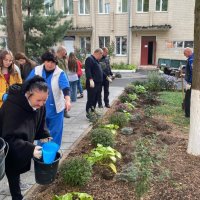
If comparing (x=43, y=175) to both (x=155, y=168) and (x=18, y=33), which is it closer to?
(x=155, y=168)

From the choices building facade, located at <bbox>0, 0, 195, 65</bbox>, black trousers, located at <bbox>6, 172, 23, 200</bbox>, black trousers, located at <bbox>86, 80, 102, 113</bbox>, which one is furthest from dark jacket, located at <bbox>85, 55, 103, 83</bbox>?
building facade, located at <bbox>0, 0, 195, 65</bbox>

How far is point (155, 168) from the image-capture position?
4.17m

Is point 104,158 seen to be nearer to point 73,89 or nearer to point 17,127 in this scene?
point 17,127

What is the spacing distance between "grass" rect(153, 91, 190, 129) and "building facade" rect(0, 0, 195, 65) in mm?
15930

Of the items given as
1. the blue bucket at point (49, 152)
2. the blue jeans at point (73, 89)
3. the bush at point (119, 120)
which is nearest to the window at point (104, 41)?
the blue jeans at point (73, 89)

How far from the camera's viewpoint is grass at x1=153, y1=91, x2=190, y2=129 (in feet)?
24.2

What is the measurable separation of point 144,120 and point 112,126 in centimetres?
138

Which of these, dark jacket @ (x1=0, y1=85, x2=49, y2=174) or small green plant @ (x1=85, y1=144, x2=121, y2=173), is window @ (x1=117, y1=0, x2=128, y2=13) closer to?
small green plant @ (x1=85, y1=144, x2=121, y2=173)

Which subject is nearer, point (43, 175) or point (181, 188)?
point (43, 175)

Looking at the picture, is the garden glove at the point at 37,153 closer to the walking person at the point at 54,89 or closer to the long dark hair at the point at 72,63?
the walking person at the point at 54,89

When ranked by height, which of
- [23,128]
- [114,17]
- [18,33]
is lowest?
[23,128]

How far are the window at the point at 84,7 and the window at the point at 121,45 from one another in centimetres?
399

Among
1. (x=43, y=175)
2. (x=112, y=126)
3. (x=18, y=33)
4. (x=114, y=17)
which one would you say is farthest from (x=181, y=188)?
(x=114, y=17)

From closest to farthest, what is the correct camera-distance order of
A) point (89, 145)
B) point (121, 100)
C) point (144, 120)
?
point (89, 145)
point (144, 120)
point (121, 100)
